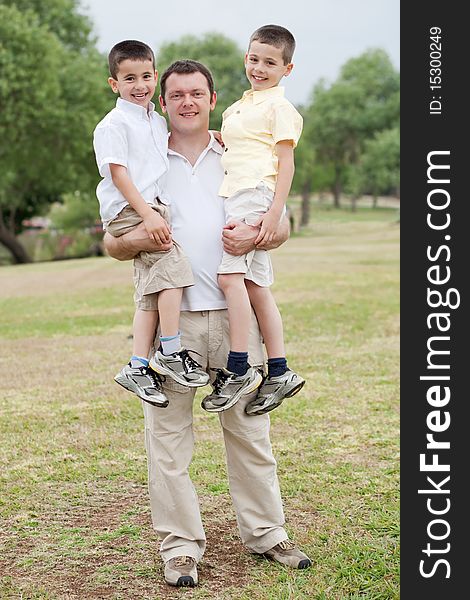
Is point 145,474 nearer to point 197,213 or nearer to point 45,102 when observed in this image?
point 197,213

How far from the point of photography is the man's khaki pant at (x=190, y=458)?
386 centimetres

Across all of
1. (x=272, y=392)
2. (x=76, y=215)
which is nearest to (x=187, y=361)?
(x=272, y=392)

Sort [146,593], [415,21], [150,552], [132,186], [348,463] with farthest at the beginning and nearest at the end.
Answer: [348,463], [150,552], [146,593], [132,186], [415,21]

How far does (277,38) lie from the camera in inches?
145

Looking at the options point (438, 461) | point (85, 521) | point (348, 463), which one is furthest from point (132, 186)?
point (348, 463)

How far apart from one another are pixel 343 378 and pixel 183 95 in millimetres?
4950

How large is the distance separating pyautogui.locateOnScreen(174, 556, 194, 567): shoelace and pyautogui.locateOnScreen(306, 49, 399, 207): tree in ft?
164

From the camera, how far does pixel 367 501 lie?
16.4 ft

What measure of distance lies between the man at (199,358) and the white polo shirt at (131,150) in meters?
0.11

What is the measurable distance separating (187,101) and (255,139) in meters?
0.30

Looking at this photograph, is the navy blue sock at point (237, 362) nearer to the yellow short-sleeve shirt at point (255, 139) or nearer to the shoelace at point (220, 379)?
the shoelace at point (220, 379)

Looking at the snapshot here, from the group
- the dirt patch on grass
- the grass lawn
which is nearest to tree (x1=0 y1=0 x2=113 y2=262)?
the grass lawn

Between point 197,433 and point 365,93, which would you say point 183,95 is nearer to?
point 197,433

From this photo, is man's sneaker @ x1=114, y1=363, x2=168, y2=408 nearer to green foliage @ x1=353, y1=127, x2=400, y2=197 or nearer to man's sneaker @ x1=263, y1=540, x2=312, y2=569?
man's sneaker @ x1=263, y1=540, x2=312, y2=569
